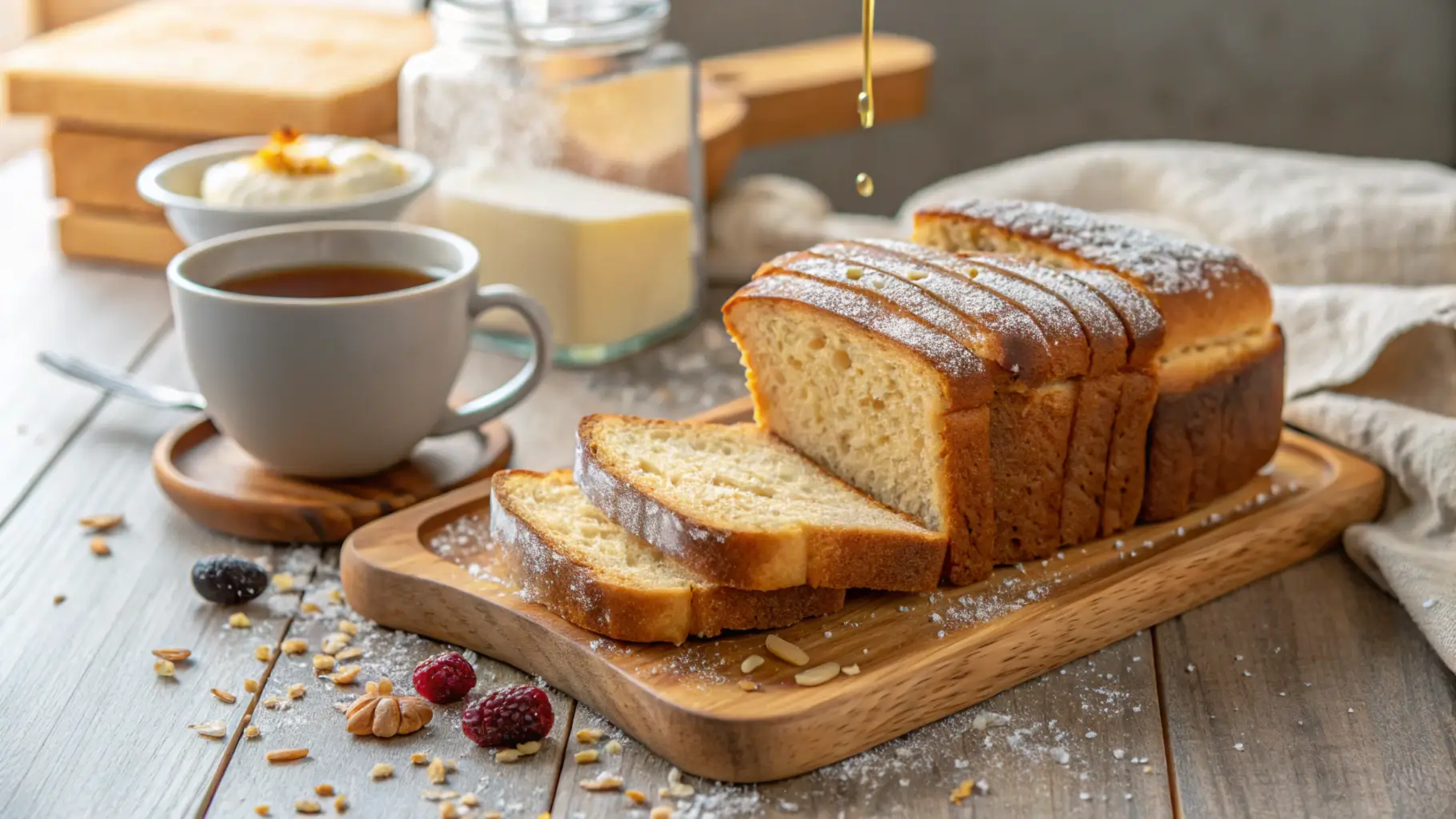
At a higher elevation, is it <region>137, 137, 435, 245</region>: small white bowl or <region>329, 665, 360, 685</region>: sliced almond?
<region>137, 137, 435, 245</region>: small white bowl

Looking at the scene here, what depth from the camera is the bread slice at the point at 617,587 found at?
174cm

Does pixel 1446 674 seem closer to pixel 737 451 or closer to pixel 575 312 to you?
pixel 737 451

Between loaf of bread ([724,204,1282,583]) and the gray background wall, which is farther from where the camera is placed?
the gray background wall

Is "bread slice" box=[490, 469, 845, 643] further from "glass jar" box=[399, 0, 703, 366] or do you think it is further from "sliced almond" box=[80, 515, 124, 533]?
"glass jar" box=[399, 0, 703, 366]

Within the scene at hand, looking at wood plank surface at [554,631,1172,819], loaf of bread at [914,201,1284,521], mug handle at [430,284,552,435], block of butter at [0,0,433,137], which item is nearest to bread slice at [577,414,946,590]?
wood plank surface at [554,631,1172,819]

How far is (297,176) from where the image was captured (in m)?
2.61

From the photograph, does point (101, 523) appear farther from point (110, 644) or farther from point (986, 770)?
point (986, 770)

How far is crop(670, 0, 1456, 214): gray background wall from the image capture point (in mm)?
4738

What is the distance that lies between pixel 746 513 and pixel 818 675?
24cm

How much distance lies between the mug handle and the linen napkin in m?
0.85

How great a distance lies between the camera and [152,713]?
173 cm

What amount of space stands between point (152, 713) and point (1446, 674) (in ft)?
5.07

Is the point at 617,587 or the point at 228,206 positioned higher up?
the point at 228,206

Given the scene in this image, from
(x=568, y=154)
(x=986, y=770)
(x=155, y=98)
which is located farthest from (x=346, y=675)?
(x=155, y=98)
